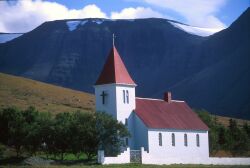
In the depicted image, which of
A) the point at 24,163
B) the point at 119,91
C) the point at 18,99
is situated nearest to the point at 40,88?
the point at 18,99

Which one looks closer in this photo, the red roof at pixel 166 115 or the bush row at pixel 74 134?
the bush row at pixel 74 134

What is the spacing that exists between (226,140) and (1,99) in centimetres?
3965

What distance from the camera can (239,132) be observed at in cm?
7469

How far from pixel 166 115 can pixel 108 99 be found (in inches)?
340

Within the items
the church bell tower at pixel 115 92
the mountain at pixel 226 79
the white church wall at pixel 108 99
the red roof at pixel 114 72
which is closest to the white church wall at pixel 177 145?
the church bell tower at pixel 115 92

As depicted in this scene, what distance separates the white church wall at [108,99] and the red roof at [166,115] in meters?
3.04

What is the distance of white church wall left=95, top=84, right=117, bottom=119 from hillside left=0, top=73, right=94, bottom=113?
29.3 meters

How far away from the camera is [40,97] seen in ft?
352

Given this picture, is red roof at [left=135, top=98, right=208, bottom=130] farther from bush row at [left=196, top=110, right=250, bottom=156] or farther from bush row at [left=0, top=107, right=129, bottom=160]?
bush row at [left=0, top=107, right=129, bottom=160]

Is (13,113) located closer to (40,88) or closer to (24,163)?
(24,163)

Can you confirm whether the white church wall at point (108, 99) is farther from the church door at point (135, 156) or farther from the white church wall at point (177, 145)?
the church door at point (135, 156)

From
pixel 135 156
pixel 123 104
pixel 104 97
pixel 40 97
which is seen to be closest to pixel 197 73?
pixel 40 97

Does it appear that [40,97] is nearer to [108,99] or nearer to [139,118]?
[108,99]

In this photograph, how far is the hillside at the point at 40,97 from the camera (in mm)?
93875
